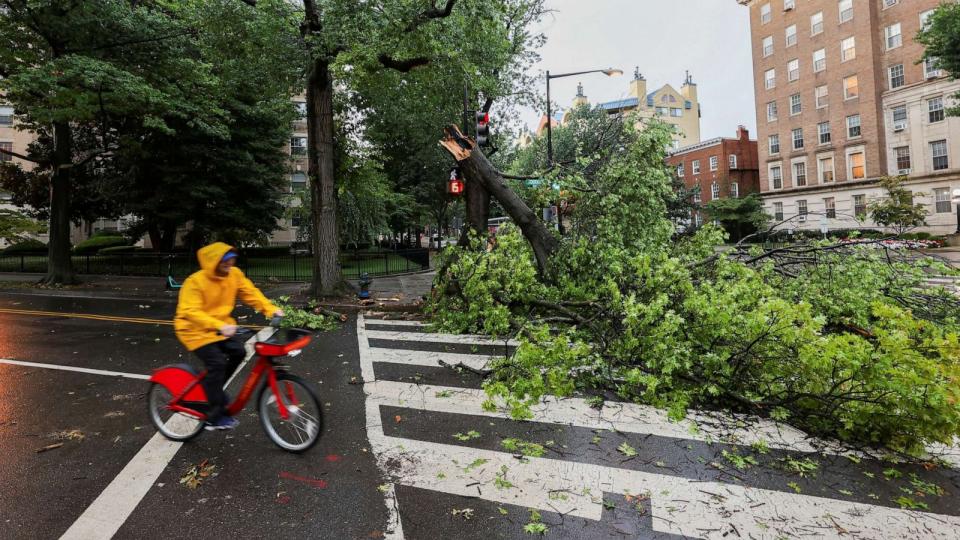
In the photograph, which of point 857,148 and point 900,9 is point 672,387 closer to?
point 857,148

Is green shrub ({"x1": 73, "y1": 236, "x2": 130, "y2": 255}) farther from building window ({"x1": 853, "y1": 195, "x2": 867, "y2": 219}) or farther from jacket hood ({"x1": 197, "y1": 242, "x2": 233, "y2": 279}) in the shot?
building window ({"x1": 853, "y1": 195, "x2": 867, "y2": 219})

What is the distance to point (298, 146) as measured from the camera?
153ft

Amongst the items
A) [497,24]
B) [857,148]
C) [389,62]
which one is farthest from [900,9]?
[389,62]

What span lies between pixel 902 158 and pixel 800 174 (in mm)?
7039

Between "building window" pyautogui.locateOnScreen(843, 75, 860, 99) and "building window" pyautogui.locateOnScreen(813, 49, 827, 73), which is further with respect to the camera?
"building window" pyautogui.locateOnScreen(813, 49, 827, 73)

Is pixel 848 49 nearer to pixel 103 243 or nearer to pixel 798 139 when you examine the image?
pixel 798 139

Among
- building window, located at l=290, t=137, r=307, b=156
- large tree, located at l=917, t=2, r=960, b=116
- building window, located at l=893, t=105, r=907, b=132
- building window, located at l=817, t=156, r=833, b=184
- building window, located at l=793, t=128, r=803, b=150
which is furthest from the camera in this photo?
building window, located at l=290, t=137, r=307, b=156

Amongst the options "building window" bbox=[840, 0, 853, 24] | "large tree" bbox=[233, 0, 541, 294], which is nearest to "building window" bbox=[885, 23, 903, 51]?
"building window" bbox=[840, 0, 853, 24]

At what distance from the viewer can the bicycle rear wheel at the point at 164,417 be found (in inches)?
180

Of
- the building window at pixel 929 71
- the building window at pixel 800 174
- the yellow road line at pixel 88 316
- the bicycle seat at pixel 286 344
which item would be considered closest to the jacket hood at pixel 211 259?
the bicycle seat at pixel 286 344

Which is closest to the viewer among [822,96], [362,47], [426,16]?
[362,47]

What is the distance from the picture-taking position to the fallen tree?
13.1ft

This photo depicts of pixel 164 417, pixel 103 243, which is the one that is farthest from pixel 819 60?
pixel 103 243

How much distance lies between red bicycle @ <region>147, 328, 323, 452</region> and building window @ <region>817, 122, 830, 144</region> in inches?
1909
